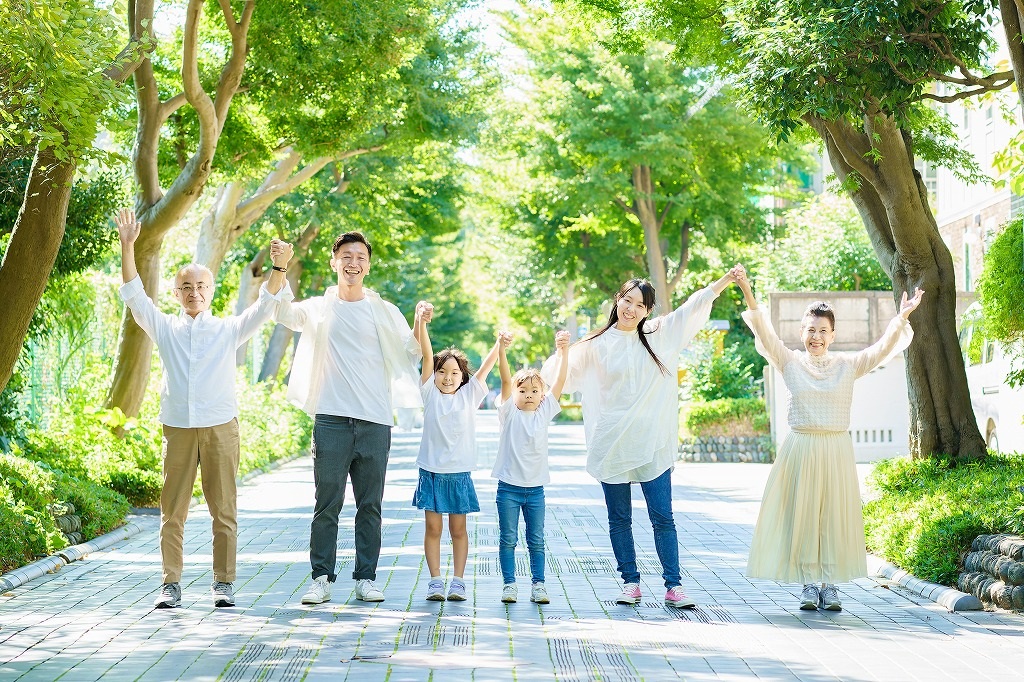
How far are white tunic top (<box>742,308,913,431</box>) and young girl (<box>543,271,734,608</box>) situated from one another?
45cm

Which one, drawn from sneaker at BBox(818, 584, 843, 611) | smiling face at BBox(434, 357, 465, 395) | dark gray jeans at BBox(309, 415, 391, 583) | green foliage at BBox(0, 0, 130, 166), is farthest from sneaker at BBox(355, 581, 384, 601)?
green foliage at BBox(0, 0, 130, 166)

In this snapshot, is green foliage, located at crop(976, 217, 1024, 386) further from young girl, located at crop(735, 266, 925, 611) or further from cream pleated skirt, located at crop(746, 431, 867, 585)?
cream pleated skirt, located at crop(746, 431, 867, 585)

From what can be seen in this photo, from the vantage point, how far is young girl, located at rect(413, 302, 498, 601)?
8.80 m

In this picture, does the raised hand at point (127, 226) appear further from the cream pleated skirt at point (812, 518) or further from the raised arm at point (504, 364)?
the cream pleated skirt at point (812, 518)

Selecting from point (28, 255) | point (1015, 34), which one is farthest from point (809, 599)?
point (28, 255)

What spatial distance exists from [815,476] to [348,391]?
2.89 metres

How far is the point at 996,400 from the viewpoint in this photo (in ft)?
61.8

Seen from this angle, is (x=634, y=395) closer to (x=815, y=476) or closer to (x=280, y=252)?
(x=815, y=476)

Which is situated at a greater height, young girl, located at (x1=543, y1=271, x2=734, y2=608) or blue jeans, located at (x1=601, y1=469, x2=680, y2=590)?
young girl, located at (x1=543, y1=271, x2=734, y2=608)

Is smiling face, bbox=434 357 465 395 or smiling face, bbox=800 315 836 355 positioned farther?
smiling face, bbox=434 357 465 395

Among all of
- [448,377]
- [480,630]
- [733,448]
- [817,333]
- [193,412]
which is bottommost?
[480,630]

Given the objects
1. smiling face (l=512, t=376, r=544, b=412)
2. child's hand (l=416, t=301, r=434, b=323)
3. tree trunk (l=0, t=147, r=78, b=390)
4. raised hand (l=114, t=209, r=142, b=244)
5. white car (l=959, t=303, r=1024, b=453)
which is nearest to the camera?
child's hand (l=416, t=301, r=434, b=323)

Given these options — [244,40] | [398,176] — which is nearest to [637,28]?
[244,40]

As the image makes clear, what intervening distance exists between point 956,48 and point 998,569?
4686mm
